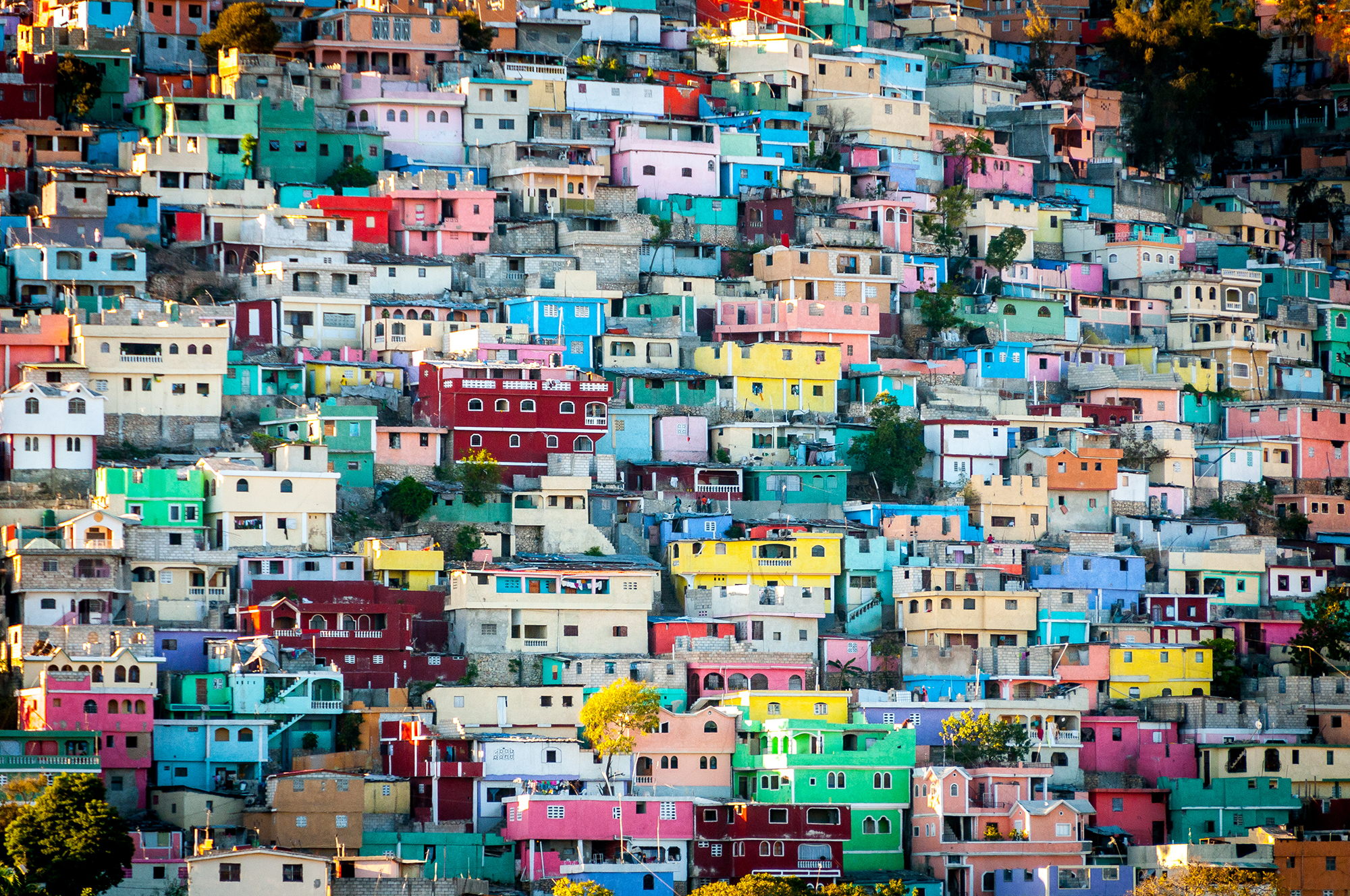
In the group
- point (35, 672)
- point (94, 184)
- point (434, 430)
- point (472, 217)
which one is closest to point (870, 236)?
point (472, 217)

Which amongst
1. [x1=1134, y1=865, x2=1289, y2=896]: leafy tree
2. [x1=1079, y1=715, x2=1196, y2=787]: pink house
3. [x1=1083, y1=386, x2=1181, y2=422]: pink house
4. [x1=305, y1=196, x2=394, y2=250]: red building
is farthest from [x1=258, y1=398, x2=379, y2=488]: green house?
[x1=1083, y1=386, x2=1181, y2=422]: pink house

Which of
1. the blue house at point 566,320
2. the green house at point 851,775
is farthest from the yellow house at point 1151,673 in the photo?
the blue house at point 566,320

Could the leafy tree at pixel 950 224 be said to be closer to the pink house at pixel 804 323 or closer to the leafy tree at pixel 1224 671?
the pink house at pixel 804 323

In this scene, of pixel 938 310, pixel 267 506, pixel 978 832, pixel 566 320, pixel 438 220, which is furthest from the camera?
pixel 938 310

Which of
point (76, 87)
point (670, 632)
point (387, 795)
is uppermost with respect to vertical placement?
point (76, 87)

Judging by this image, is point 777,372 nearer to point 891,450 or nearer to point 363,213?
point 891,450

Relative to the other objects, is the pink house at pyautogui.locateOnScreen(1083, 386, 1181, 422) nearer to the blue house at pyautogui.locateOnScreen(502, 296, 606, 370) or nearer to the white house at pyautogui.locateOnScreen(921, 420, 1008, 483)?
the white house at pyautogui.locateOnScreen(921, 420, 1008, 483)

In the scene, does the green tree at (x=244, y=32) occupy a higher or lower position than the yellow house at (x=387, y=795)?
higher

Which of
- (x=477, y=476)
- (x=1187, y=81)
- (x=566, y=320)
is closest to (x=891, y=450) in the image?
(x=566, y=320)
